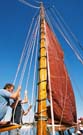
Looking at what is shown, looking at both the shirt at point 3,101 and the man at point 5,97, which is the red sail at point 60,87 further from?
the shirt at point 3,101

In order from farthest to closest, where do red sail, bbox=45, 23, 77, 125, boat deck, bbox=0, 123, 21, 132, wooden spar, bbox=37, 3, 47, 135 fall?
1. red sail, bbox=45, 23, 77, 125
2. wooden spar, bbox=37, 3, 47, 135
3. boat deck, bbox=0, 123, 21, 132

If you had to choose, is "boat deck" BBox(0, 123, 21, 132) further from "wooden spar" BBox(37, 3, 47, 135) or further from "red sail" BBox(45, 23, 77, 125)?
"red sail" BBox(45, 23, 77, 125)

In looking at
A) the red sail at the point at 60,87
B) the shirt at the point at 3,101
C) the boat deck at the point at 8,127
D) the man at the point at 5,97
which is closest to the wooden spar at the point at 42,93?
the red sail at the point at 60,87

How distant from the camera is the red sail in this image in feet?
29.7

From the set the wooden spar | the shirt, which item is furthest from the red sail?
the shirt

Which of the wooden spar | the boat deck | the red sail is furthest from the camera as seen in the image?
the red sail

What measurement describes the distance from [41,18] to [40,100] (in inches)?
161

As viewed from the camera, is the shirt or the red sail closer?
the shirt

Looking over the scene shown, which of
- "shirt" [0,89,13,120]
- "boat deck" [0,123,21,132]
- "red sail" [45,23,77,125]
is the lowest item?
"boat deck" [0,123,21,132]

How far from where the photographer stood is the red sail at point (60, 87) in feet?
29.7

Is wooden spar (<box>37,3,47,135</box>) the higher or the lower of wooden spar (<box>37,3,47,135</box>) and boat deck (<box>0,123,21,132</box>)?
the higher

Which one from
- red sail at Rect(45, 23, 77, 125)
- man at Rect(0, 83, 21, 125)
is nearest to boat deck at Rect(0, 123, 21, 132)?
man at Rect(0, 83, 21, 125)

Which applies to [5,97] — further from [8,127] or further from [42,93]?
[42,93]

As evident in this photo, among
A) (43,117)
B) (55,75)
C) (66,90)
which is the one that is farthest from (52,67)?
(43,117)
